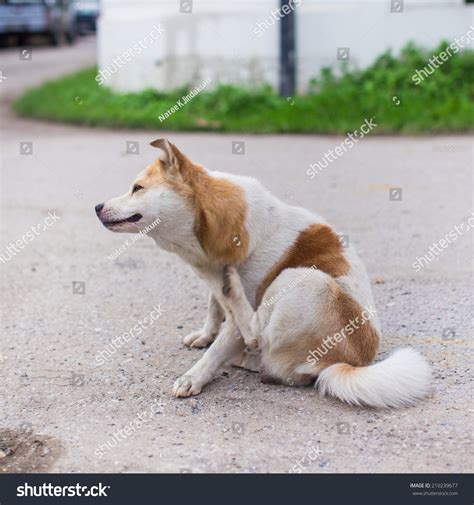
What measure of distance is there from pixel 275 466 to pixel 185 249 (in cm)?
127

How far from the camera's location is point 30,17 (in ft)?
81.9

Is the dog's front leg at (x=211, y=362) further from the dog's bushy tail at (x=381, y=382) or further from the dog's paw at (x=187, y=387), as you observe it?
the dog's bushy tail at (x=381, y=382)

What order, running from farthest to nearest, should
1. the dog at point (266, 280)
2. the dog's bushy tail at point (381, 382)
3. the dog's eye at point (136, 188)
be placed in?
1. the dog's eye at point (136, 188)
2. the dog at point (266, 280)
3. the dog's bushy tail at point (381, 382)

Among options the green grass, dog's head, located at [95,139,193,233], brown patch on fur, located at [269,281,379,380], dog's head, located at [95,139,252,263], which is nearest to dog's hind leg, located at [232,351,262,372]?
brown patch on fur, located at [269,281,379,380]

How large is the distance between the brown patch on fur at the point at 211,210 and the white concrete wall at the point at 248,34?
8.36 m

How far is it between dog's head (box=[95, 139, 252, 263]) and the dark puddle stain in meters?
1.17

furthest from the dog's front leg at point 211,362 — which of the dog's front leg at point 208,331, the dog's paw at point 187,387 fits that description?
the dog's front leg at point 208,331

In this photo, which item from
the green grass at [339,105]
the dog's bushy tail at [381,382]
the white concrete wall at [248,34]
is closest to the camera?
the dog's bushy tail at [381,382]

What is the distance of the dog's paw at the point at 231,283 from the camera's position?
4.54 metres

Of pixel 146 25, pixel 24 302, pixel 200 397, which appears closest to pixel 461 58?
pixel 146 25

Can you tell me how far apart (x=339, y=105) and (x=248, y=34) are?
196 centimetres

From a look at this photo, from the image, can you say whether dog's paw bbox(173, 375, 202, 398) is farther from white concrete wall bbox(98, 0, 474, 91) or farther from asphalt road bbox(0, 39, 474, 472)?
white concrete wall bbox(98, 0, 474, 91)

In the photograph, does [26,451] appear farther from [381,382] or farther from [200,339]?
[381,382]

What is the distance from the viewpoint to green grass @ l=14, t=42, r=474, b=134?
442 inches
